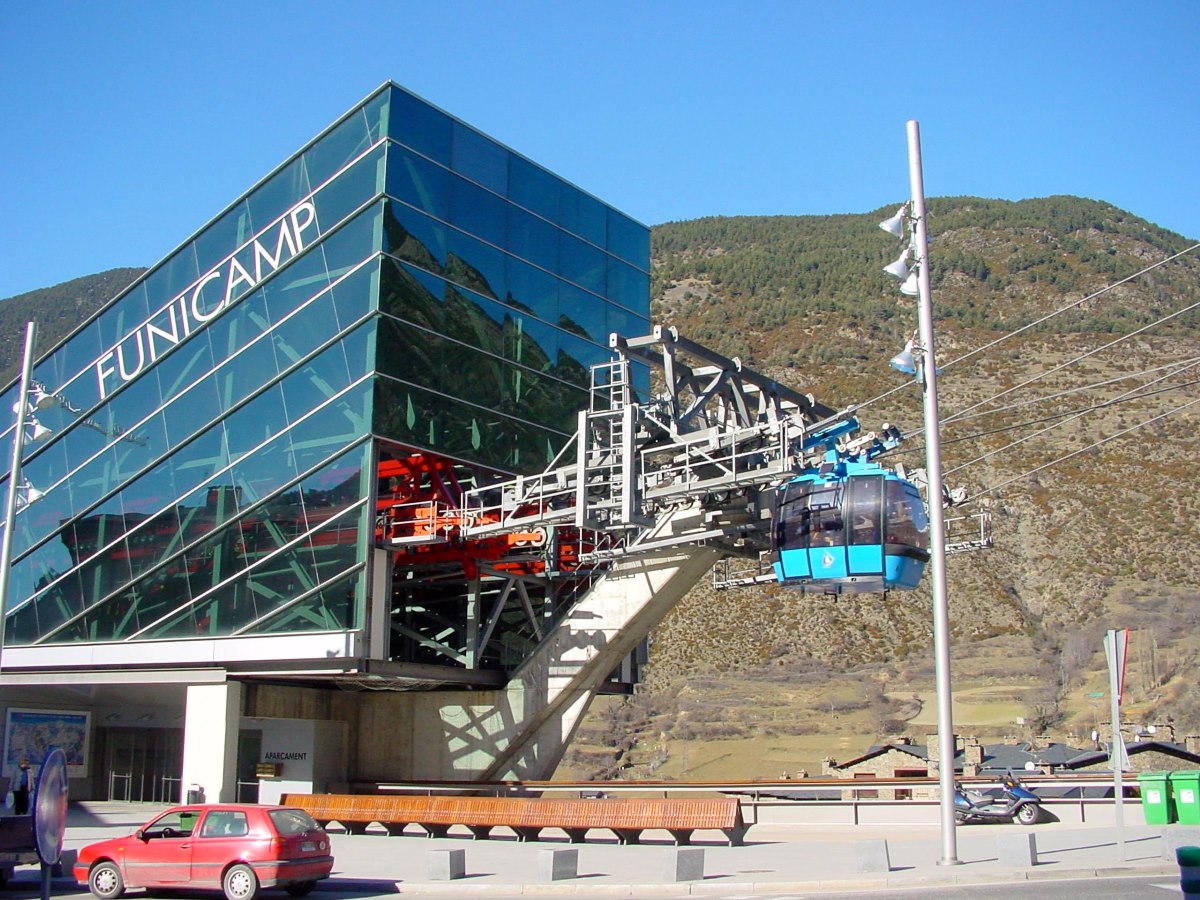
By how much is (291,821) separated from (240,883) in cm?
100

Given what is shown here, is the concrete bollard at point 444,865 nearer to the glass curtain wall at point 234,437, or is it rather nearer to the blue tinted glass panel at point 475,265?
the glass curtain wall at point 234,437

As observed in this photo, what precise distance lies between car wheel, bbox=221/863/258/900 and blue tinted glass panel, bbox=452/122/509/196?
70.6ft

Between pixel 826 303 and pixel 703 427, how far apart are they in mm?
98243

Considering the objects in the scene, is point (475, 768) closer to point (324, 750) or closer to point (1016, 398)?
point (324, 750)

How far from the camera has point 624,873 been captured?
715 inches

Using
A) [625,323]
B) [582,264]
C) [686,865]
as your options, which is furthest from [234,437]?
[686,865]

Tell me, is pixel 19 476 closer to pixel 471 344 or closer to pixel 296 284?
pixel 296 284

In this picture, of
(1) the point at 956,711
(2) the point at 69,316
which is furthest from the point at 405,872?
(2) the point at 69,316

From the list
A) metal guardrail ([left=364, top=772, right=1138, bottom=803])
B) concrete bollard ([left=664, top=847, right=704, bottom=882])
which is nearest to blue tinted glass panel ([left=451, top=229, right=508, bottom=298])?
metal guardrail ([left=364, top=772, right=1138, bottom=803])

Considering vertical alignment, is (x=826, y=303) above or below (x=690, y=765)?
above

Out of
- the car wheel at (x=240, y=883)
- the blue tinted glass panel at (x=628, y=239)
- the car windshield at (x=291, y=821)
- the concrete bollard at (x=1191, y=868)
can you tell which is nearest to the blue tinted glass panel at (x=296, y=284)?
the blue tinted glass panel at (x=628, y=239)

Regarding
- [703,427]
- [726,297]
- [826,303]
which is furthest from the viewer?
[726,297]

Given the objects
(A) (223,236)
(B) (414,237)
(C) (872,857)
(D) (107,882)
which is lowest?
(D) (107,882)

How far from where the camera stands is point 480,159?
34.2 m
